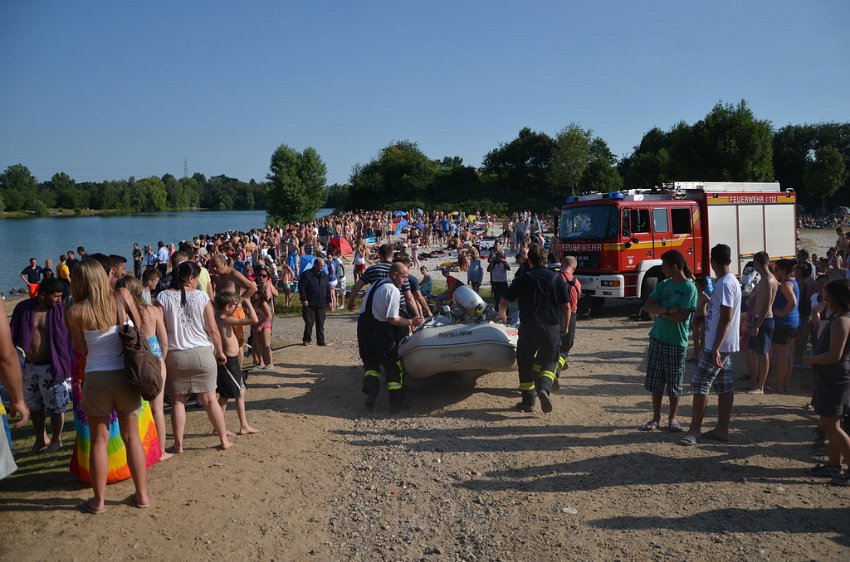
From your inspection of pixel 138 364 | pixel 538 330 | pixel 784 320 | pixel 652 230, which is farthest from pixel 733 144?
pixel 138 364

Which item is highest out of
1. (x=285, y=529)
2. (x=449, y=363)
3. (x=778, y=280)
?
(x=778, y=280)

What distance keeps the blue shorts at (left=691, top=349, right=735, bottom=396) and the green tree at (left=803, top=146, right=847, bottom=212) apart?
53.7m

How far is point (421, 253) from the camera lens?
→ 3216 cm

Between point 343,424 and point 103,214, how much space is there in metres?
149

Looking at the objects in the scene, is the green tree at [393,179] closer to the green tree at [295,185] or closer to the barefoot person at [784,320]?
the green tree at [295,185]

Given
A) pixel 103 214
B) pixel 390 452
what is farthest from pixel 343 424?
pixel 103 214

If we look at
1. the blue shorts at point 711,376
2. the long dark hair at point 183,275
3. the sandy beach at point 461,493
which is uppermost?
the long dark hair at point 183,275

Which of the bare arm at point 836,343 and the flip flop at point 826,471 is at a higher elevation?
the bare arm at point 836,343

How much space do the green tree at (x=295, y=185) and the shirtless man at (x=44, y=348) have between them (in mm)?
67547

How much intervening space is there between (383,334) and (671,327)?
123 inches

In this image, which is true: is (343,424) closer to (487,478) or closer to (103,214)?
(487,478)

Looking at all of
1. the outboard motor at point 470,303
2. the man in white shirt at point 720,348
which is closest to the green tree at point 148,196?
the outboard motor at point 470,303

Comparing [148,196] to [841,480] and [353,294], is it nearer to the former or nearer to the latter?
[353,294]

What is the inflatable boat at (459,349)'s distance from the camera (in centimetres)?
745
